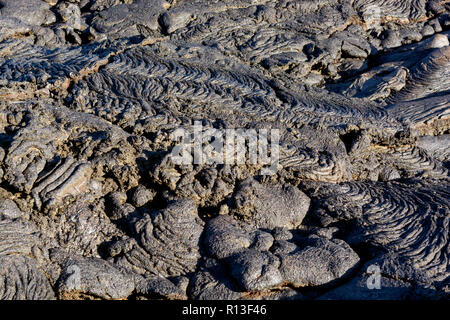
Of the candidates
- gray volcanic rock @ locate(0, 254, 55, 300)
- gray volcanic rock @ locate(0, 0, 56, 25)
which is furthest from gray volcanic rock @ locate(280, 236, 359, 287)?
gray volcanic rock @ locate(0, 0, 56, 25)

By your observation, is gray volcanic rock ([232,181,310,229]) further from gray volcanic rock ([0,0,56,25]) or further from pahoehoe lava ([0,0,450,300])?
gray volcanic rock ([0,0,56,25])

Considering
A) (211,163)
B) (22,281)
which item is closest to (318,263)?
(211,163)

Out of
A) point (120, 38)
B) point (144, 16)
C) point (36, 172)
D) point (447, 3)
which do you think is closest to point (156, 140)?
point (36, 172)

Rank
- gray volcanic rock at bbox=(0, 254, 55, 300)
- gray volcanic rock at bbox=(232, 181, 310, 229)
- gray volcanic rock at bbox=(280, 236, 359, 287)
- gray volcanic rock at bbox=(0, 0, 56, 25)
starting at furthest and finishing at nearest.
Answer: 1. gray volcanic rock at bbox=(0, 0, 56, 25)
2. gray volcanic rock at bbox=(232, 181, 310, 229)
3. gray volcanic rock at bbox=(280, 236, 359, 287)
4. gray volcanic rock at bbox=(0, 254, 55, 300)

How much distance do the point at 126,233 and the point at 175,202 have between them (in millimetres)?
694

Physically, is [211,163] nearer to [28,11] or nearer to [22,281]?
[22,281]

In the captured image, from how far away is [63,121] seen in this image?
722 centimetres

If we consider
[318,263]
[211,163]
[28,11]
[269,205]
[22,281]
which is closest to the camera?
[22,281]

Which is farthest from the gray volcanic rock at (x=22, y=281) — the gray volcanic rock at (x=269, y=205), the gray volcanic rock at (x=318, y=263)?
the gray volcanic rock at (x=318, y=263)

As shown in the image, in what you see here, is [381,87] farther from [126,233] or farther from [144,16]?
[126,233]

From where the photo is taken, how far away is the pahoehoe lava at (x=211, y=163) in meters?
5.94

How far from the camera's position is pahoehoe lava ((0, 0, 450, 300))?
594 cm

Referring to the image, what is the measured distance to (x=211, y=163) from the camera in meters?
6.91

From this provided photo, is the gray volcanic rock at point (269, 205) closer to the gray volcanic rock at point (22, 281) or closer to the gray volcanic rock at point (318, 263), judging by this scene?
the gray volcanic rock at point (318, 263)
